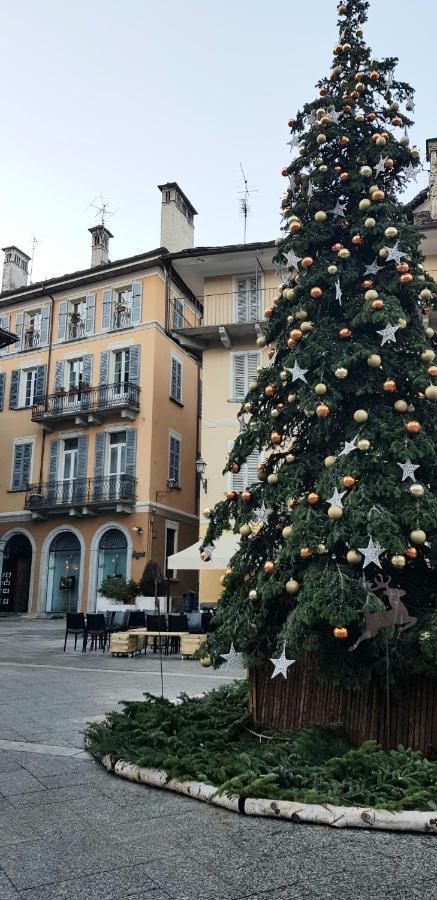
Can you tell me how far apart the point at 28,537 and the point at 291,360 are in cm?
2482

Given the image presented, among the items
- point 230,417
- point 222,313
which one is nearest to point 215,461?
point 230,417

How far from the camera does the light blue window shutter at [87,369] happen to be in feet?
93.0

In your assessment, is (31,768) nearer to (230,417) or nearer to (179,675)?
(179,675)

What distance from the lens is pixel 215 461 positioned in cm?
2109

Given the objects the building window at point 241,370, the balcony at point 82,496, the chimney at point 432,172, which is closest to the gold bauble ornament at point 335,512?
the building window at point 241,370

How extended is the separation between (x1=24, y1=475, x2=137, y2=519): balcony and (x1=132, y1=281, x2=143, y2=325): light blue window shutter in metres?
6.20

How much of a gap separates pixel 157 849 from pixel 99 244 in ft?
102

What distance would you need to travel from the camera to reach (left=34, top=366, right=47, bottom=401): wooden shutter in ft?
97.6

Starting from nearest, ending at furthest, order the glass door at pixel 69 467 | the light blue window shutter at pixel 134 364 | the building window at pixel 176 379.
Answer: the light blue window shutter at pixel 134 364, the glass door at pixel 69 467, the building window at pixel 176 379

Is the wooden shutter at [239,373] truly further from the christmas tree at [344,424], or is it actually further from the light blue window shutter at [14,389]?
the christmas tree at [344,424]

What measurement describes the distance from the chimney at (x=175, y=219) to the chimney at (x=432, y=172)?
35.0ft

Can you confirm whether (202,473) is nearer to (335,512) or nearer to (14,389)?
(14,389)

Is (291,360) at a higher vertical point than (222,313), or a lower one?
lower

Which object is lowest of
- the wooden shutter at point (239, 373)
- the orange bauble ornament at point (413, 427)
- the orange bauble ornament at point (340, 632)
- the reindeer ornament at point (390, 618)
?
the orange bauble ornament at point (340, 632)
